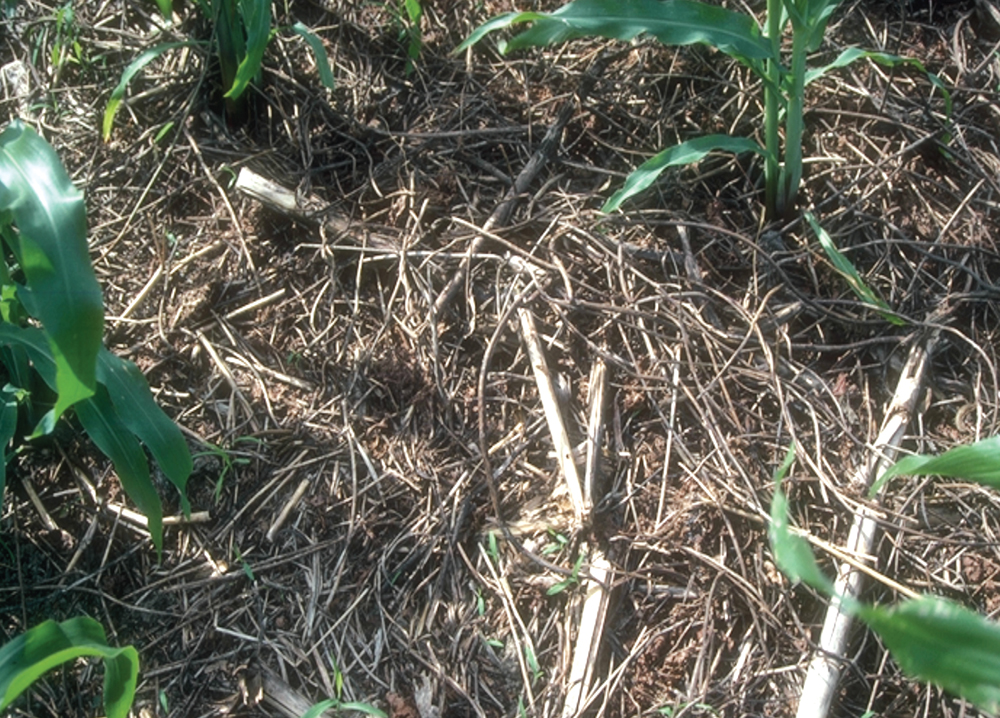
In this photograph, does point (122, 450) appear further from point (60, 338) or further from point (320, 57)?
point (320, 57)

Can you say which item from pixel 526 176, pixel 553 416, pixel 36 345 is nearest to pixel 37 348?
pixel 36 345

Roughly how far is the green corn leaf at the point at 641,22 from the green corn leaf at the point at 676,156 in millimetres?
162

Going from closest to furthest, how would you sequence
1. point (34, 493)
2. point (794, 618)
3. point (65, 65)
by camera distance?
point (794, 618) → point (34, 493) → point (65, 65)

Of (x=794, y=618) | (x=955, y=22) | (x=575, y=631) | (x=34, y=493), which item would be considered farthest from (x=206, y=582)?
(x=955, y=22)

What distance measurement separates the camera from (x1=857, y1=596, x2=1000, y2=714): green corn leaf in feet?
2.45

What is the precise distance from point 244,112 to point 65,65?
0.51 metres

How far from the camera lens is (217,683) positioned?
1.59 metres

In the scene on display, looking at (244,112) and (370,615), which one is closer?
(370,615)

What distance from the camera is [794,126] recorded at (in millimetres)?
1824

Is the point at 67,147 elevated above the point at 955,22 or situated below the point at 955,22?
above

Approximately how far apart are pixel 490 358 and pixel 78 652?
3.05 ft

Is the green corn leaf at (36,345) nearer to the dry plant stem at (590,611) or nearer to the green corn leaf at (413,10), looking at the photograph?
the dry plant stem at (590,611)

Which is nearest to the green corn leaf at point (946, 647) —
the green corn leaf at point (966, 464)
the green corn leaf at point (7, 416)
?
the green corn leaf at point (966, 464)

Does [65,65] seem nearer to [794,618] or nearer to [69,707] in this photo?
[69,707]
